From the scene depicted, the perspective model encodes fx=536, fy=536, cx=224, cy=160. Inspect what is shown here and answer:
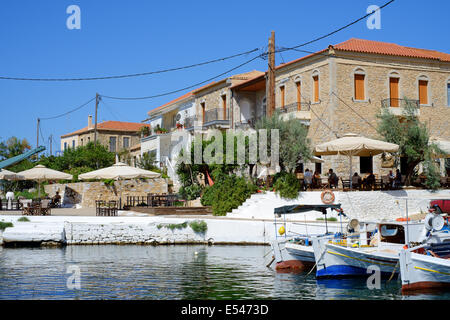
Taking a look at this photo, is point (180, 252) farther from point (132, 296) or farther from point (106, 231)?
point (132, 296)

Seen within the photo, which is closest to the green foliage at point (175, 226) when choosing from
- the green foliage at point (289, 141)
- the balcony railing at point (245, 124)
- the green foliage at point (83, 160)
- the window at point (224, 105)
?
the green foliage at point (289, 141)

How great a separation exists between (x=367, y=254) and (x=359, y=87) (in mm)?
16314

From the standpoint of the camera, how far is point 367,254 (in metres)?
15.1

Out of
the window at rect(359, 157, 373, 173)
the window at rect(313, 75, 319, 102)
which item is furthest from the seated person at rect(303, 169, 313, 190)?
the window at rect(313, 75, 319, 102)

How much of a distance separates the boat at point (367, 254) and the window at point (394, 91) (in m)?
15.6

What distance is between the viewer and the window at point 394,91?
98.5ft

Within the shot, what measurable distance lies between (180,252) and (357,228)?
6.83 metres

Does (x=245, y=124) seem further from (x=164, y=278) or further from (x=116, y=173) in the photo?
(x=164, y=278)

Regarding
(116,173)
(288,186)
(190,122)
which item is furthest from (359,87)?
(190,122)

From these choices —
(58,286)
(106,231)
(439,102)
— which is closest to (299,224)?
(106,231)

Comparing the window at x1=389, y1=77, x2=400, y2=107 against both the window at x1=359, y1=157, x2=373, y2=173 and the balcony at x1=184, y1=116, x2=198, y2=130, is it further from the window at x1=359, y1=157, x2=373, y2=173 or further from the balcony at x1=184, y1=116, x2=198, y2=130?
the balcony at x1=184, y1=116, x2=198, y2=130

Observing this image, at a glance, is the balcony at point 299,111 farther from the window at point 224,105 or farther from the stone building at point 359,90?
the window at point 224,105
